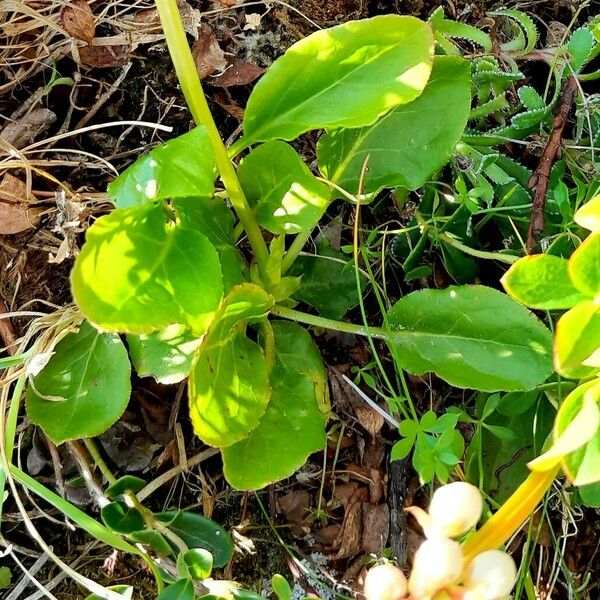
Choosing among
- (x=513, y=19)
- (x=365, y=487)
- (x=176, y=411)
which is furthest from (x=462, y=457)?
(x=513, y=19)

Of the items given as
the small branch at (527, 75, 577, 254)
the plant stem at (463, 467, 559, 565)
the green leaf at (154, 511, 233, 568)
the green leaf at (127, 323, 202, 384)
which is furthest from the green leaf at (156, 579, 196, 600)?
the small branch at (527, 75, 577, 254)

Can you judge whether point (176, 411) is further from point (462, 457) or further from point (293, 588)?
point (462, 457)

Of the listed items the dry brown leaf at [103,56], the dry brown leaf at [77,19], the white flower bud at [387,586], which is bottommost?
the white flower bud at [387,586]

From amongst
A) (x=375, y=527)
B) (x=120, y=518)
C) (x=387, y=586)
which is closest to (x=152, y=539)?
(x=120, y=518)

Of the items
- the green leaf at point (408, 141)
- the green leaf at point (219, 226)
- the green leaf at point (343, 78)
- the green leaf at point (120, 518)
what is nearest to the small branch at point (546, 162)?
the green leaf at point (408, 141)

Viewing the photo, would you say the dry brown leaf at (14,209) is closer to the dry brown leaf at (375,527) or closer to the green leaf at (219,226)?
the green leaf at (219,226)

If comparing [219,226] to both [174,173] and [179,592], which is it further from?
[179,592]

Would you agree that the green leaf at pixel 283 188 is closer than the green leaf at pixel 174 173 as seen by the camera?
No

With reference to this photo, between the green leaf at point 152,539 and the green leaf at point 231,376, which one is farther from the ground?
the green leaf at point 231,376
